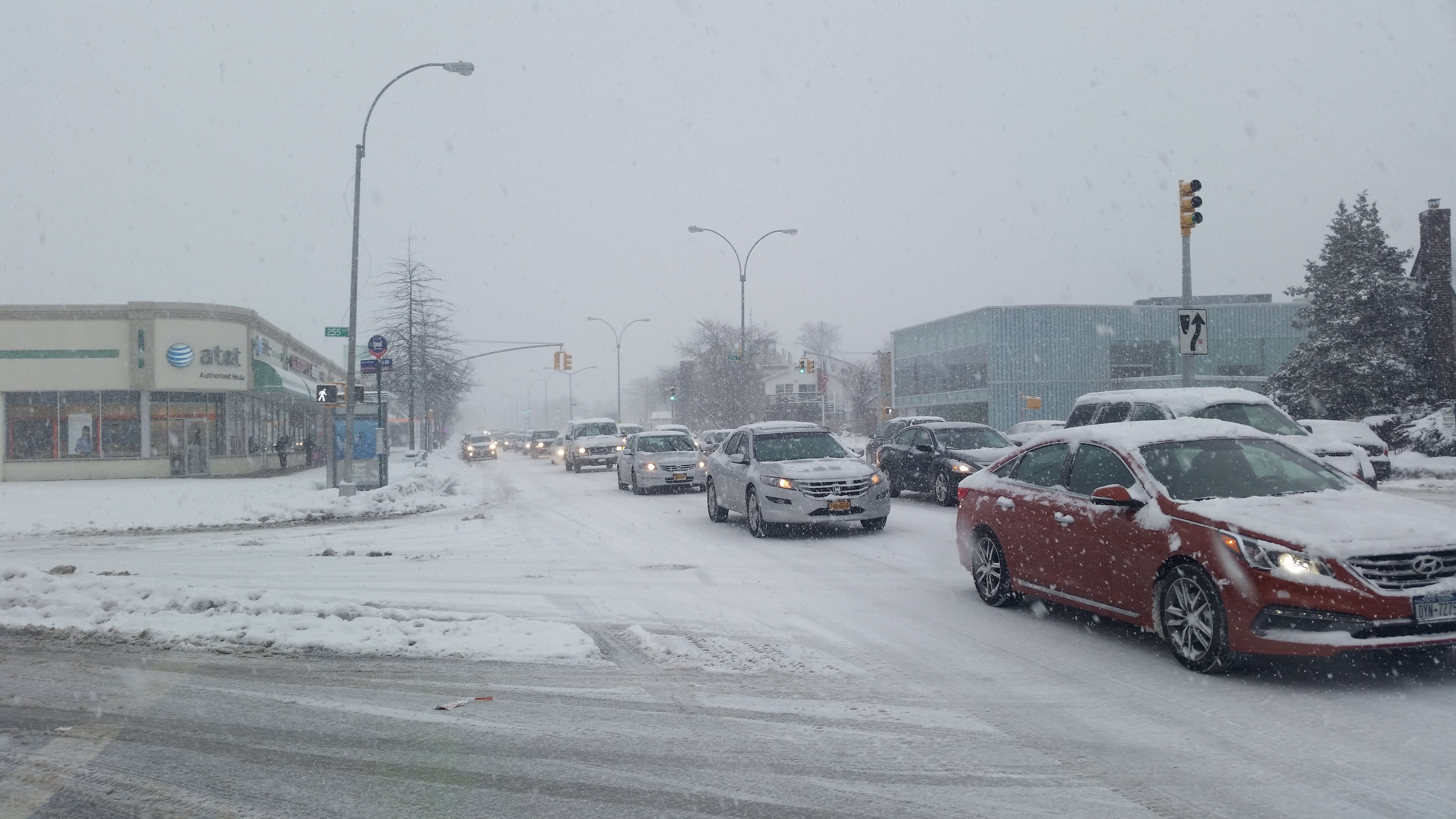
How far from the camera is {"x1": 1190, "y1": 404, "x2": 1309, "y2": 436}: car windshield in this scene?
13.7 m

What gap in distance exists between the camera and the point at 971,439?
62.6 ft

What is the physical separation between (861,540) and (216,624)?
26.3 ft

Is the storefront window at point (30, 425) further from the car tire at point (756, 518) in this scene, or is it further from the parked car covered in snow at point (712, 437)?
the car tire at point (756, 518)

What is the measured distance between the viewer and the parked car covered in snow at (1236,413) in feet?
44.9

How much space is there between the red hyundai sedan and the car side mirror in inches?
0.4

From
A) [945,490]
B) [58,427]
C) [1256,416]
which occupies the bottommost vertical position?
[945,490]

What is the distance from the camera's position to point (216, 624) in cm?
795

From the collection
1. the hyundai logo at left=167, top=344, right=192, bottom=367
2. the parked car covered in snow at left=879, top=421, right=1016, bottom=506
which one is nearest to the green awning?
the hyundai logo at left=167, top=344, right=192, bottom=367

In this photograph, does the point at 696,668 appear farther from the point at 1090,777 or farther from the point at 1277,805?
the point at 1277,805

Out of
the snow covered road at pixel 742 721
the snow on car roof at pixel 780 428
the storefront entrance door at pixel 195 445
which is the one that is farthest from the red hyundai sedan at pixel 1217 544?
the storefront entrance door at pixel 195 445

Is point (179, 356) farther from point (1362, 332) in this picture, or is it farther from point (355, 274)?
point (1362, 332)

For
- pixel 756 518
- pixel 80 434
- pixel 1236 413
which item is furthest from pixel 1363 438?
pixel 80 434

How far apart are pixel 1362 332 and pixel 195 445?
3842 centimetres

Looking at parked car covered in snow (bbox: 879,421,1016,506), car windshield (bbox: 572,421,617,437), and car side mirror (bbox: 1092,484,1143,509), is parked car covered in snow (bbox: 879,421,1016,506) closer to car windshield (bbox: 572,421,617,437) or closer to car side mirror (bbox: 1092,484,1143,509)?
car side mirror (bbox: 1092,484,1143,509)
